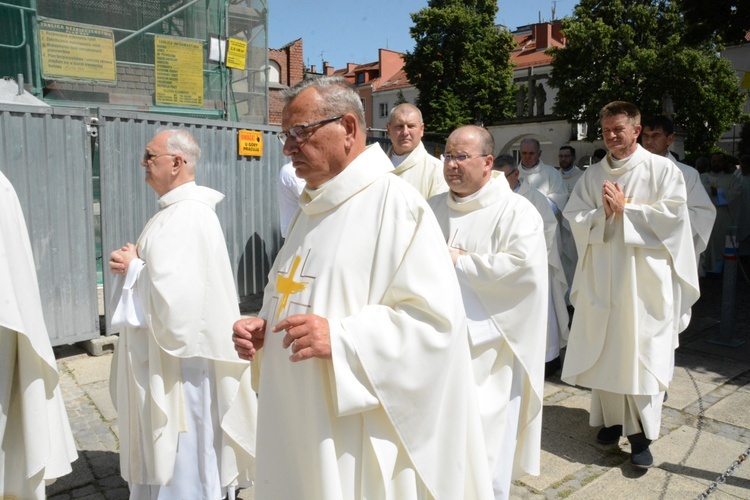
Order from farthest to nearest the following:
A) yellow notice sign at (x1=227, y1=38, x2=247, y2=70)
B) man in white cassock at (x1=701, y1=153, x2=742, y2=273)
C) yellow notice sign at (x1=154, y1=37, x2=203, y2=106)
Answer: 1. man in white cassock at (x1=701, y1=153, x2=742, y2=273)
2. yellow notice sign at (x1=227, y1=38, x2=247, y2=70)
3. yellow notice sign at (x1=154, y1=37, x2=203, y2=106)

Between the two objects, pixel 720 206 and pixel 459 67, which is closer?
pixel 720 206

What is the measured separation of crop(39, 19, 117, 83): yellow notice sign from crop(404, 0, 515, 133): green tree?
30152 millimetres

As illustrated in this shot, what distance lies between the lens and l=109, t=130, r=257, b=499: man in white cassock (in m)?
2.98

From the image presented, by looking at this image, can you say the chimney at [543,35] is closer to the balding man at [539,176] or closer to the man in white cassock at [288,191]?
the balding man at [539,176]

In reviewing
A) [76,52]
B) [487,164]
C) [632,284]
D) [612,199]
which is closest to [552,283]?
[632,284]

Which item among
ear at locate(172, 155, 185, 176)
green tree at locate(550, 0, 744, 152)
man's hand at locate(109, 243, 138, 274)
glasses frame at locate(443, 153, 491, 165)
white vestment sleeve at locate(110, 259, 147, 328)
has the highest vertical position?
green tree at locate(550, 0, 744, 152)

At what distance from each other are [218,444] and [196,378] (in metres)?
0.38

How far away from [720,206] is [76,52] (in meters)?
9.84

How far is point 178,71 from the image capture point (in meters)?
9.77

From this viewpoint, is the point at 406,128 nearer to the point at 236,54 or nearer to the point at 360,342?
the point at 360,342

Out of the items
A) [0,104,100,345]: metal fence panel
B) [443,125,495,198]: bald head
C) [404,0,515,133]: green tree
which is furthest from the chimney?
[443,125,495,198]: bald head

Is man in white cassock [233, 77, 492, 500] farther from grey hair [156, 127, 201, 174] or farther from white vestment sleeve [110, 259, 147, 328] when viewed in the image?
grey hair [156, 127, 201, 174]

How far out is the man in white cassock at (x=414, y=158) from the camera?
15.9 feet

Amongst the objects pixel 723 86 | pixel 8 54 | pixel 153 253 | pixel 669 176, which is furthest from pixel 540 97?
pixel 153 253
